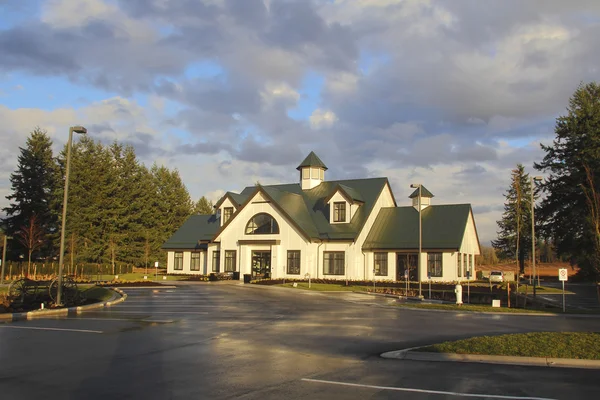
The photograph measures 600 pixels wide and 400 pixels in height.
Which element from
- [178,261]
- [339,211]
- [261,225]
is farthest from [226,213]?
[339,211]

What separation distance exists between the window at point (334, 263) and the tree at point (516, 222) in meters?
30.0

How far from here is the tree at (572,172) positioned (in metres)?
47.6

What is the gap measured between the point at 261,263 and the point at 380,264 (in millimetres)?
10692

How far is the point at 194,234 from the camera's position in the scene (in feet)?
186

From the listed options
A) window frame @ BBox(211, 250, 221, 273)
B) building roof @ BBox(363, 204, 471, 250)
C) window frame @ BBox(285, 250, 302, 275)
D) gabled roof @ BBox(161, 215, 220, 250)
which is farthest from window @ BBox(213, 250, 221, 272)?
building roof @ BBox(363, 204, 471, 250)

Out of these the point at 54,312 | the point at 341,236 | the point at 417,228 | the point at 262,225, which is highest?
the point at 262,225

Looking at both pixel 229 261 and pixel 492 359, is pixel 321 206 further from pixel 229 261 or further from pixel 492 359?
pixel 492 359

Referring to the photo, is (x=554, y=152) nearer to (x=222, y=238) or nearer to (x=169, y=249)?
(x=222, y=238)

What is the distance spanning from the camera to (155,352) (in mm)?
11773

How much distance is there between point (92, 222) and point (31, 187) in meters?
13.8

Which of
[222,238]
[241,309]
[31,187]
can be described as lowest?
[241,309]

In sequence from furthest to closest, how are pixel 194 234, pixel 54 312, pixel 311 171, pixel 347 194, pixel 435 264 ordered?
pixel 194 234, pixel 311 171, pixel 347 194, pixel 435 264, pixel 54 312

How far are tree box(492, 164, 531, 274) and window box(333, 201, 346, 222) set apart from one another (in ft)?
94.6

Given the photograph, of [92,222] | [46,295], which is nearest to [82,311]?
[46,295]
